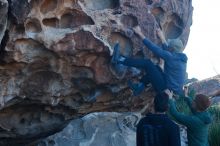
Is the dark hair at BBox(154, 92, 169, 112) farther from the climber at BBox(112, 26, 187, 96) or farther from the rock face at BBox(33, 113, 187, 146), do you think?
the rock face at BBox(33, 113, 187, 146)

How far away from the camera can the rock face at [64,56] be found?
6.20 m

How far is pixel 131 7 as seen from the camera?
691 centimetres

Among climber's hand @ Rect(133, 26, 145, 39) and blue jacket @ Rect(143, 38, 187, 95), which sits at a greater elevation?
climber's hand @ Rect(133, 26, 145, 39)

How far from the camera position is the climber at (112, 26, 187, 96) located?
6.70 metres

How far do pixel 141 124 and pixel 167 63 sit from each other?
1.95 metres

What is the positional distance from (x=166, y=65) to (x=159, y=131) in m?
2.06

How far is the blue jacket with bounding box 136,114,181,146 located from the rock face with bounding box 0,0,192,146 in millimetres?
1981

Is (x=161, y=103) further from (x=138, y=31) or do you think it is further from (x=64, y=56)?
(x=138, y=31)

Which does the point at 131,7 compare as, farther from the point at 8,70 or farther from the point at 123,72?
the point at 8,70

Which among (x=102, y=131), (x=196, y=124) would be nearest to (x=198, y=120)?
(x=196, y=124)

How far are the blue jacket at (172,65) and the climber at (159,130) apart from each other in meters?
1.71

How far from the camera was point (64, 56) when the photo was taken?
6.52 m

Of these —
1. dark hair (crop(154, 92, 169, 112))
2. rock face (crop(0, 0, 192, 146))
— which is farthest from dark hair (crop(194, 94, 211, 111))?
rock face (crop(0, 0, 192, 146))

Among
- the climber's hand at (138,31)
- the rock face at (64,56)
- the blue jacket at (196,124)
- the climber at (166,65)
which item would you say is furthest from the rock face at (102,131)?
the blue jacket at (196,124)
